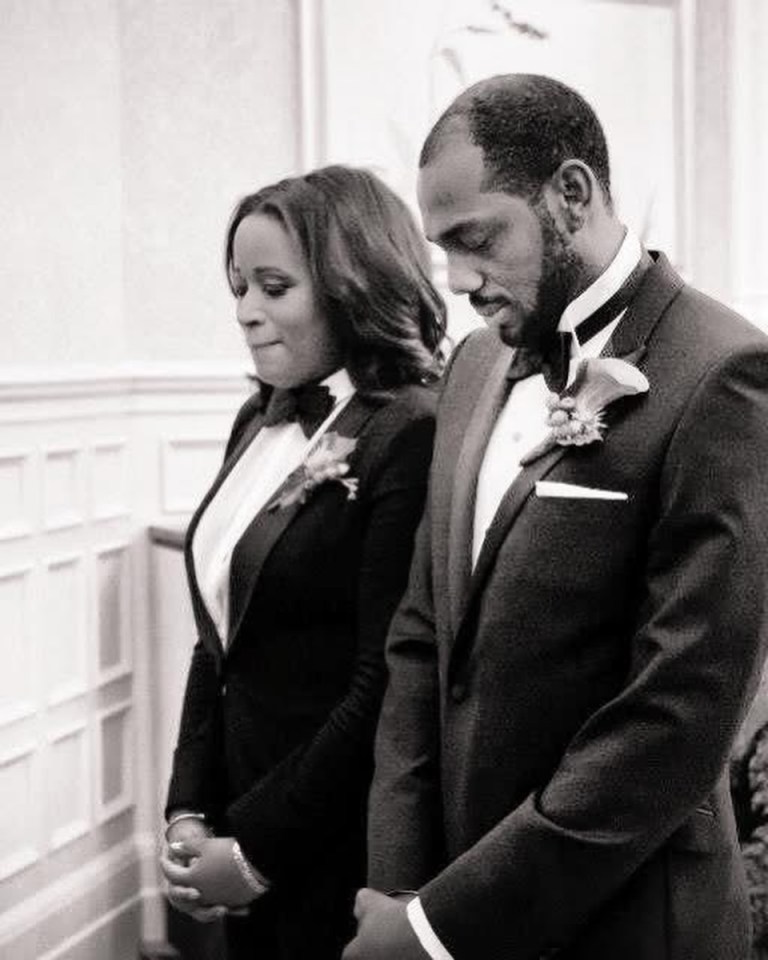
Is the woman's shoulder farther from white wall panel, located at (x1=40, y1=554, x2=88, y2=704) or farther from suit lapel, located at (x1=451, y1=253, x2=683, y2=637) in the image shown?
white wall panel, located at (x1=40, y1=554, x2=88, y2=704)

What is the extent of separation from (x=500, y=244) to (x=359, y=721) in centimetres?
72

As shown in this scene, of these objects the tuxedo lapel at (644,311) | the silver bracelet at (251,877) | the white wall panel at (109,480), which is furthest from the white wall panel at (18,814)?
the tuxedo lapel at (644,311)

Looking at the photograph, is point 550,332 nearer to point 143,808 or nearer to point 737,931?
point 737,931

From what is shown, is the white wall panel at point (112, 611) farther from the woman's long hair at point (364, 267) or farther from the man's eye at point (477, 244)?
the man's eye at point (477, 244)

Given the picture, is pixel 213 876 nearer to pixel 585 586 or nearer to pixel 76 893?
pixel 585 586

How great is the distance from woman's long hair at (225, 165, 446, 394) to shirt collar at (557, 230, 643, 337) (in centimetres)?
55

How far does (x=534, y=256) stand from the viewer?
1607 mm

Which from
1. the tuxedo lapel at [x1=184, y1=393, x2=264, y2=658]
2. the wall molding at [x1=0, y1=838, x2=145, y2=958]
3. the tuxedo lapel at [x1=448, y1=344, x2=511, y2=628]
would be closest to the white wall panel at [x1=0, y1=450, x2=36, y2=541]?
the wall molding at [x1=0, y1=838, x2=145, y2=958]

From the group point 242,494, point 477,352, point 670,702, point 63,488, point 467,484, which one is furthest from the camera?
point 63,488

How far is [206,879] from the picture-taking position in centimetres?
213

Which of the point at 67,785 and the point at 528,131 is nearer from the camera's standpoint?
the point at 528,131

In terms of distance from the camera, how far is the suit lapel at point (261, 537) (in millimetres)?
2119

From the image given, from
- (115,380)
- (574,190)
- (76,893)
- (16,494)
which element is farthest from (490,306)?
(76,893)

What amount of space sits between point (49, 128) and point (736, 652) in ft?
8.60
